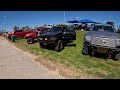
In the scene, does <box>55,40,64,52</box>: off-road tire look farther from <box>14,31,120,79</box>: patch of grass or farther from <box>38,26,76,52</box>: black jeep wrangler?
<box>14,31,120,79</box>: patch of grass

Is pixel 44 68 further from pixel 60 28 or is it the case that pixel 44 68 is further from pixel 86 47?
pixel 60 28

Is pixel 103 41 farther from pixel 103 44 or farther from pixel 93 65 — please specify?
pixel 93 65

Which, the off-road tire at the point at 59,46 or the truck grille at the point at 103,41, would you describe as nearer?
the truck grille at the point at 103,41

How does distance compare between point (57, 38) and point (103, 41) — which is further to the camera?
point (57, 38)

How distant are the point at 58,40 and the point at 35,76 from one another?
6019 mm

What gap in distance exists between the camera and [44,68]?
9.27 metres

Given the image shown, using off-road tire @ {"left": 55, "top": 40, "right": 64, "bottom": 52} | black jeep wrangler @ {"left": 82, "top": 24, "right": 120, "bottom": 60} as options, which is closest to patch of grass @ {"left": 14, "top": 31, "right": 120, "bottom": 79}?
black jeep wrangler @ {"left": 82, "top": 24, "right": 120, "bottom": 60}

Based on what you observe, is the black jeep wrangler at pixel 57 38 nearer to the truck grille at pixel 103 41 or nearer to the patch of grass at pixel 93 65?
the patch of grass at pixel 93 65

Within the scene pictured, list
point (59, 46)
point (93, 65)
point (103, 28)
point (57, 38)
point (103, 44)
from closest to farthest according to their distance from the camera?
point (93, 65) < point (103, 44) < point (103, 28) < point (59, 46) < point (57, 38)

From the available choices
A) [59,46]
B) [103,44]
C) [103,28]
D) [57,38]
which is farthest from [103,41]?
[57,38]

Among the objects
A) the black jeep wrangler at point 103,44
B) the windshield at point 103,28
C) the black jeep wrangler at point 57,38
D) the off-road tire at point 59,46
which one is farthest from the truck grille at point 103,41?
the black jeep wrangler at point 57,38
